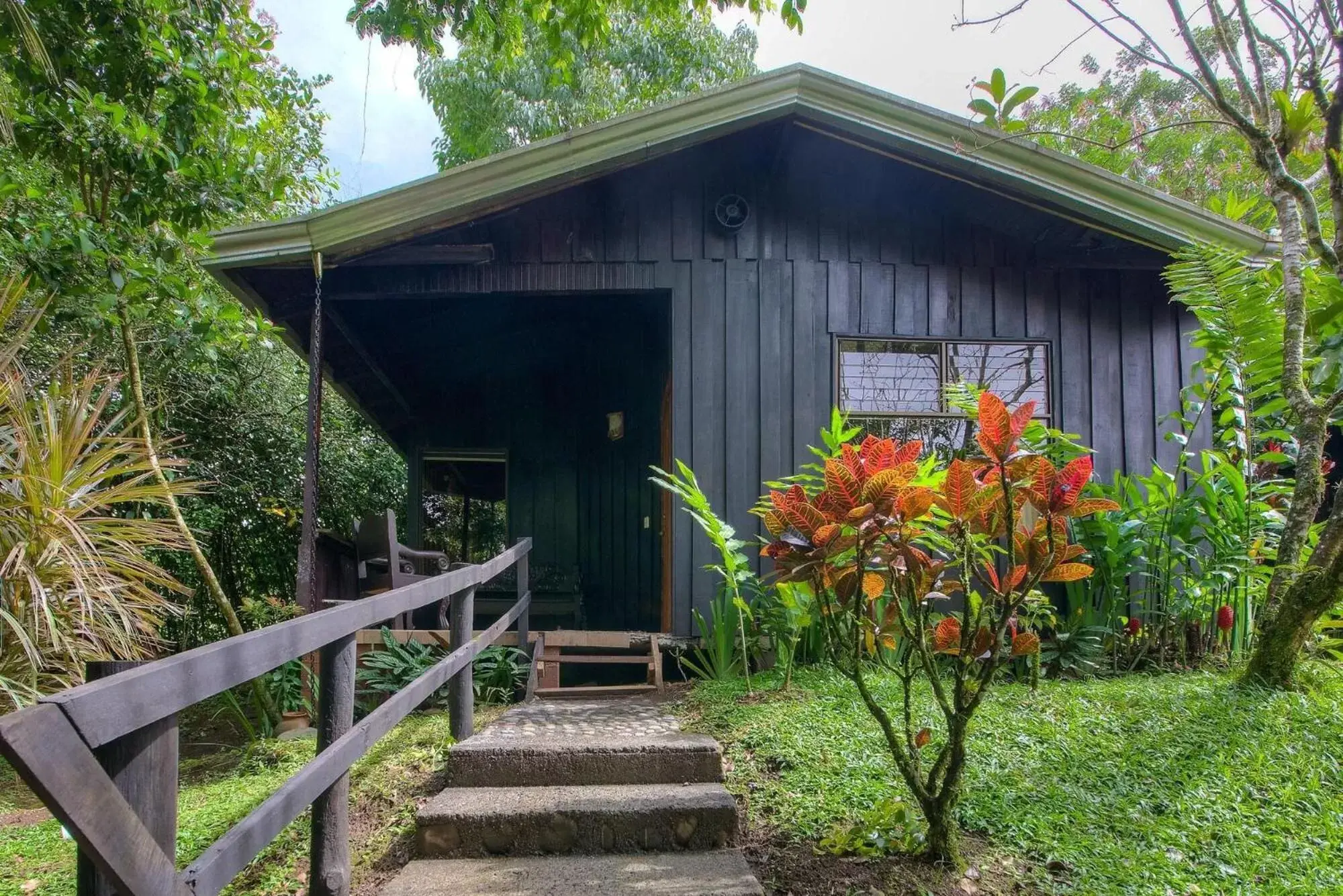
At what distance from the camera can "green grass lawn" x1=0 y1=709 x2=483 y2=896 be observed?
2.70 meters

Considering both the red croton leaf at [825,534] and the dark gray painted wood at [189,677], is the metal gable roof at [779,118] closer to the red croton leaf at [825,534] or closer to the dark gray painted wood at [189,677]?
the dark gray painted wood at [189,677]

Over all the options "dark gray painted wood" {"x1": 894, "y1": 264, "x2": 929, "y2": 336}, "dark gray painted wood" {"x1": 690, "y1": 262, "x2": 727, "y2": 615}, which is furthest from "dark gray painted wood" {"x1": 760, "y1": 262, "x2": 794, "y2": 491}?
"dark gray painted wood" {"x1": 894, "y1": 264, "x2": 929, "y2": 336}

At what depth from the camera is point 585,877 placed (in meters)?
2.41

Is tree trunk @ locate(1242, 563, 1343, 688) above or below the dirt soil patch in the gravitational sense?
above

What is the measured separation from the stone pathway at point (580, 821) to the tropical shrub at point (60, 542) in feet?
5.84

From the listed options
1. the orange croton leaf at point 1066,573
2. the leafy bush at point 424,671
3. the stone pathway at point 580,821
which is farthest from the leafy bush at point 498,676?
the orange croton leaf at point 1066,573

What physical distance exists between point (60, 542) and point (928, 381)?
4.95 m

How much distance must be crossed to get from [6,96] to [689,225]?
3.69m

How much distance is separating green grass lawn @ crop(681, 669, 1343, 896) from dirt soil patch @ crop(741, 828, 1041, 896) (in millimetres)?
87

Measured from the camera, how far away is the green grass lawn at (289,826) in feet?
8.84

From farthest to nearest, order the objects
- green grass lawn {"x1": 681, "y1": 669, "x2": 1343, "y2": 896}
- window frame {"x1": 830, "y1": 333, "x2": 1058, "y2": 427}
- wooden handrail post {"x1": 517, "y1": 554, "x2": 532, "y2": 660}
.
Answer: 1. window frame {"x1": 830, "y1": 333, "x2": 1058, "y2": 427}
2. wooden handrail post {"x1": 517, "y1": 554, "x2": 532, "y2": 660}
3. green grass lawn {"x1": 681, "y1": 669, "x2": 1343, "y2": 896}

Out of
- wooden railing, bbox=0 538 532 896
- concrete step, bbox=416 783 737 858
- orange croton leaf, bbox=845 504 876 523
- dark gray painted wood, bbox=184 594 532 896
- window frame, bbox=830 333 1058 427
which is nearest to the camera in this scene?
wooden railing, bbox=0 538 532 896

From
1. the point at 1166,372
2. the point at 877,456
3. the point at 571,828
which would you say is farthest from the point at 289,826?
the point at 1166,372

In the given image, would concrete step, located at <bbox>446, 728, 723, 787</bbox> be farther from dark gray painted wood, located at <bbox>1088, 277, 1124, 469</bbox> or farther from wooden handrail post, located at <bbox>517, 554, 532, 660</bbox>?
dark gray painted wood, located at <bbox>1088, 277, 1124, 469</bbox>
